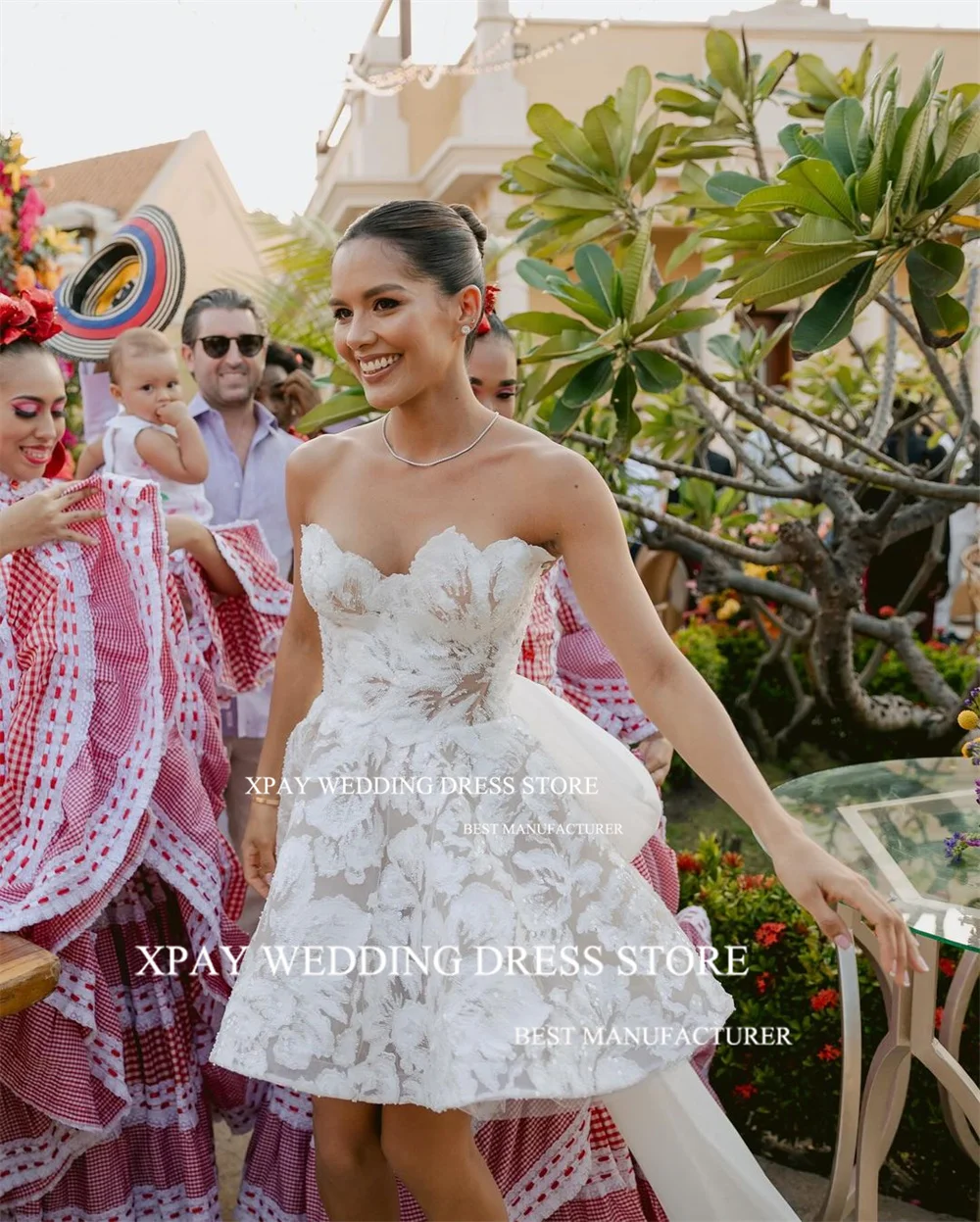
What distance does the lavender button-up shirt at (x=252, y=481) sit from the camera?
3.79 meters

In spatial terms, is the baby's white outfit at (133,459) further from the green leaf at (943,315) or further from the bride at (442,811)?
the green leaf at (943,315)

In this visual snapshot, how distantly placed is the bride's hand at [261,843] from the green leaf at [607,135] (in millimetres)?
2030

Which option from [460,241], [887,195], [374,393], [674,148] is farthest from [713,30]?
[374,393]

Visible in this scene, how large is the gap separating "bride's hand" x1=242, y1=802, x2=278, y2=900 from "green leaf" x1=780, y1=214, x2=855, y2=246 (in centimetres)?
137

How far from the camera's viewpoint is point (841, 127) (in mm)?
2434

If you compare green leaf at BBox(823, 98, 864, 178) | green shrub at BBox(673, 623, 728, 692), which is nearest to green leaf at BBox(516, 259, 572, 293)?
green leaf at BBox(823, 98, 864, 178)

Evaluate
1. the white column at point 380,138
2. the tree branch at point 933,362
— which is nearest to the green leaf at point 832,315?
the tree branch at point 933,362

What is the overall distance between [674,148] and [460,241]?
1.99 m

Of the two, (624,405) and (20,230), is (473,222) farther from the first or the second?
(20,230)

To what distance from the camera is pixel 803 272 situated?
2342 mm

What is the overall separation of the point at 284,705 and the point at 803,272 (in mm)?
1243

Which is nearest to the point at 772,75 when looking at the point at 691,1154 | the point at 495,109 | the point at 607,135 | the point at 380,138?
the point at 607,135

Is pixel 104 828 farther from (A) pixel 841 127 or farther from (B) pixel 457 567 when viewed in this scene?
(A) pixel 841 127

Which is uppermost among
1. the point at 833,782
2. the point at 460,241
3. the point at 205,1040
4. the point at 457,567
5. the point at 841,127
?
the point at 841,127
